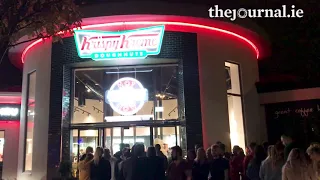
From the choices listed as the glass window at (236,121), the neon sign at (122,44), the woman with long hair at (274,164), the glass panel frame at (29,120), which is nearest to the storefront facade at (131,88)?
the neon sign at (122,44)

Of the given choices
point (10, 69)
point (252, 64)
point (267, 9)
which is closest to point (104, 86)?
point (252, 64)

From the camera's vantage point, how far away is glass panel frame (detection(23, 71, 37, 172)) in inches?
481

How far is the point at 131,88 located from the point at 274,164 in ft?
19.5

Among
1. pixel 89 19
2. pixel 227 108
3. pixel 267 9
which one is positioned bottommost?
pixel 227 108

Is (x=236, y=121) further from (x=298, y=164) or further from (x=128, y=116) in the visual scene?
(x=298, y=164)

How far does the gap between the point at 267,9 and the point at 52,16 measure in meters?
9.18

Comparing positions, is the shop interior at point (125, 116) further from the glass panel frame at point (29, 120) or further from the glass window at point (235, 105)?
the glass window at point (235, 105)

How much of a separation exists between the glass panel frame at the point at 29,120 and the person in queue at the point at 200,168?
6.97 m

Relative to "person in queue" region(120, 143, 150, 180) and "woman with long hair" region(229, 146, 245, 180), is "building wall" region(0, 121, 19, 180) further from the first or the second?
"woman with long hair" region(229, 146, 245, 180)

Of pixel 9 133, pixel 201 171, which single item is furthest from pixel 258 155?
Answer: pixel 9 133

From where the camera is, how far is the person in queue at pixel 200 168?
283 inches

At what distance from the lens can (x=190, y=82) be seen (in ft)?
36.4

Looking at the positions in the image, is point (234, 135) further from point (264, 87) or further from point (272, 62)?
point (272, 62)

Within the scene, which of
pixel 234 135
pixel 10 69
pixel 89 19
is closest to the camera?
pixel 89 19
